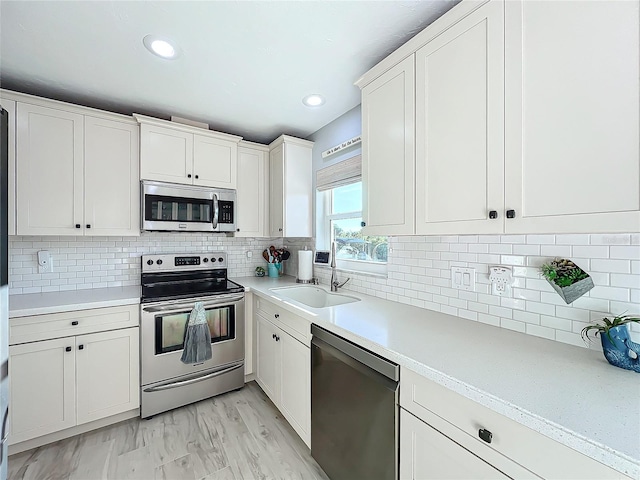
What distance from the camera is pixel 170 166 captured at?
94.9 inches

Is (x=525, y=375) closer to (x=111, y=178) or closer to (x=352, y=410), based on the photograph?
(x=352, y=410)

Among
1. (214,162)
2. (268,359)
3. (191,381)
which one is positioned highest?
(214,162)

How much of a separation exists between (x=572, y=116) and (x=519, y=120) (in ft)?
0.49

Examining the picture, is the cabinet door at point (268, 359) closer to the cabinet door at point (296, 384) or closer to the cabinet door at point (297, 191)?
the cabinet door at point (296, 384)

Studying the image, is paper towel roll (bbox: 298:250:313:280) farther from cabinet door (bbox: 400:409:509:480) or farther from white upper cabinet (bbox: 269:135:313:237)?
cabinet door (bbox: 400:409:509:480)

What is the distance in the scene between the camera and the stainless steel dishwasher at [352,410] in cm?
117

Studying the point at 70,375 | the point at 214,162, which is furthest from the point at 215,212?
the point at 70,375

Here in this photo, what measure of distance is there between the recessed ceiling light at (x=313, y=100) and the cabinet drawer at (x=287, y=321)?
161 centimetres

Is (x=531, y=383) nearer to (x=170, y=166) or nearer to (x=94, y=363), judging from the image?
(x=94, y=363)

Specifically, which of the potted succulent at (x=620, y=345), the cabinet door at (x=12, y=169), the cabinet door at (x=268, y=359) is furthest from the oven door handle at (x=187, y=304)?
the potted succulent at (x=620, y=345)

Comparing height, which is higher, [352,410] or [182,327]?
[182,327]

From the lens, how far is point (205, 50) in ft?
5.28

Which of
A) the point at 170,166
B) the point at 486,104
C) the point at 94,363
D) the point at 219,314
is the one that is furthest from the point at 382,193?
the point at 94,363

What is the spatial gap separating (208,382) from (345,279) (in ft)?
4.66
